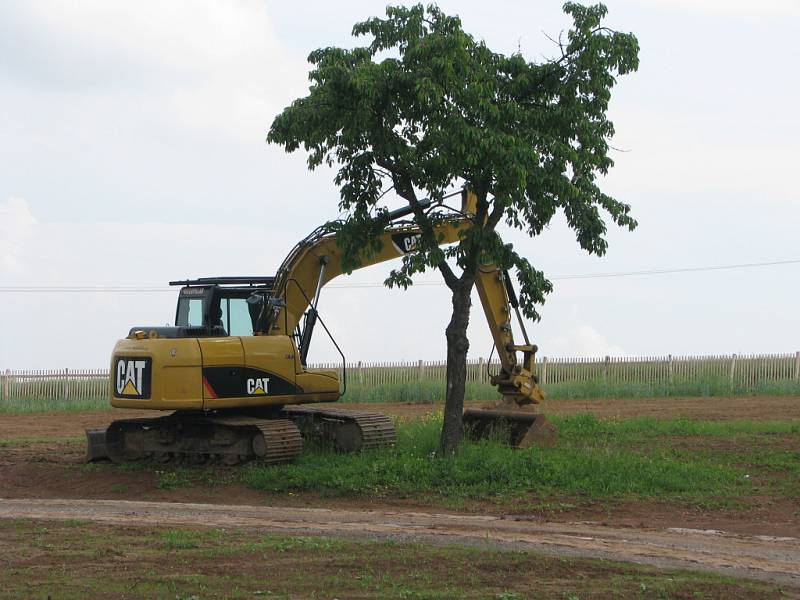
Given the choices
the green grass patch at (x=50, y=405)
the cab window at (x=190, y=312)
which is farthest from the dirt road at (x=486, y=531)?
the green grass patch at (x=50, y=405)

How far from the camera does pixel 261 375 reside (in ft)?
58.3

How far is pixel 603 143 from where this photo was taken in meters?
16.5

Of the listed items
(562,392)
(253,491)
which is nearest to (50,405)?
(562,392)

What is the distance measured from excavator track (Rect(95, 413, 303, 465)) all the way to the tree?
257 centimetres

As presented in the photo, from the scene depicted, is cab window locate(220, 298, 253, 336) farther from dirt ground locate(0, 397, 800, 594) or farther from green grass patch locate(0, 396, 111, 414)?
green grass patch locate(0, 396, 111, 414)

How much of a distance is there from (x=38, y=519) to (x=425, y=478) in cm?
520

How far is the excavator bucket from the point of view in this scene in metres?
18.2

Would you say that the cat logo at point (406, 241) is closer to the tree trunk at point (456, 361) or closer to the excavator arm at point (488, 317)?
the excavator arm at point (488, 317)

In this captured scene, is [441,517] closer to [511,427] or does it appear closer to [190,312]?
[511,427]

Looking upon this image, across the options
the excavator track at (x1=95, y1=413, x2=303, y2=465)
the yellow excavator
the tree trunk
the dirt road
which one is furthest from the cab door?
the tree trunk

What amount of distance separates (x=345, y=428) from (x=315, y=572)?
844 cm

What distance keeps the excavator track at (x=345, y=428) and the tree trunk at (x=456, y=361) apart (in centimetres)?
142

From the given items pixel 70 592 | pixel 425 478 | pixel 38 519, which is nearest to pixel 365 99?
pixel 425 478

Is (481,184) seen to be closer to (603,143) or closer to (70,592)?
(603,143)
